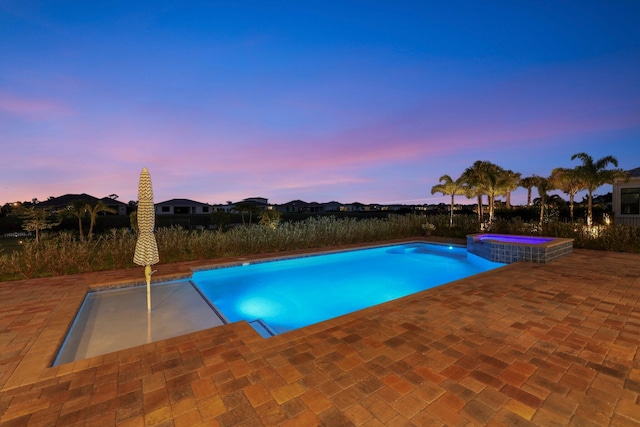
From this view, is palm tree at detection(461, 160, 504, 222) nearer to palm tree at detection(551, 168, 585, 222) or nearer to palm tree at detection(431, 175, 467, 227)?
palm tree at detection(431, 175, 467, 227)

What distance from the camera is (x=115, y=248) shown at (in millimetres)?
6562

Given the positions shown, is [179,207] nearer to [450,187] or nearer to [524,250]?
[450,187]

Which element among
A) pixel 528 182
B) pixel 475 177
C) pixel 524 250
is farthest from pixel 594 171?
pixel 528 182

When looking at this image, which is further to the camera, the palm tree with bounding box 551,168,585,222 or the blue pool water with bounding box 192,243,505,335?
the palm tree with bounding box 551,168,585,222

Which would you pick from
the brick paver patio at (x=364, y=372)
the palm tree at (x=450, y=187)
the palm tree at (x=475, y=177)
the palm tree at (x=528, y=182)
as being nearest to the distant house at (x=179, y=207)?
the palm tree at (x=450, y=187)

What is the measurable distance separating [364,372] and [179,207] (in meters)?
32.9

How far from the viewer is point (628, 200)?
530 inches

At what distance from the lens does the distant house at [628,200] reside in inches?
512

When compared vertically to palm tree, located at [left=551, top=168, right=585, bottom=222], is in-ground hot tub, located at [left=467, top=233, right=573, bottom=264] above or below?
below

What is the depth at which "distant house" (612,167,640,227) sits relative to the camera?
1302 centimetres

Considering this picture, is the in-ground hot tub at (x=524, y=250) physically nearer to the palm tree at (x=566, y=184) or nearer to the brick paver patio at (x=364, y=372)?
the brick paver patio at (x=364, y=372)

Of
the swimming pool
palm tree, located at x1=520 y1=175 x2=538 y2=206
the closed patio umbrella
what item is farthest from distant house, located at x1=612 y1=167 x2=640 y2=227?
the closed patio umbrella

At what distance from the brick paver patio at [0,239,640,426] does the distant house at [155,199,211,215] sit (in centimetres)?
2871

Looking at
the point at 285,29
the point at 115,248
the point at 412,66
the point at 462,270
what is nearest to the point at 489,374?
the point at 462,270
